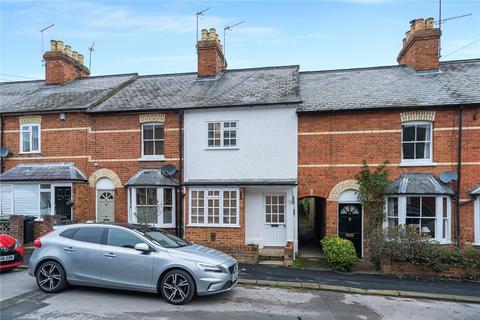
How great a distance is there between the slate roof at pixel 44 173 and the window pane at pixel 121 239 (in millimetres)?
7534

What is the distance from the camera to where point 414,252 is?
984 centimetres

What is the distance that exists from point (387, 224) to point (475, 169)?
12.0 ft

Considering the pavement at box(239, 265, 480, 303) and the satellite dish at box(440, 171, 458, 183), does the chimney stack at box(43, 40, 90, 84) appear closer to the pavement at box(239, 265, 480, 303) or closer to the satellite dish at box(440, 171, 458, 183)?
the pavement at box(239, 265, 480, 303)

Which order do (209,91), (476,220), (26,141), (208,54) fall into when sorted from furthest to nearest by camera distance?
1. (208,54)
2. (26,141)
3. (209,91)
4. (476,220)

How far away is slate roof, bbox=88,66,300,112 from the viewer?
44.1ft

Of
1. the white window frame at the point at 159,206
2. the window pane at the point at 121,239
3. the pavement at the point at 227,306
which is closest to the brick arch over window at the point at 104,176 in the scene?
the white window frame at the point at 159,206

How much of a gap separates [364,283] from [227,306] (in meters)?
4.22

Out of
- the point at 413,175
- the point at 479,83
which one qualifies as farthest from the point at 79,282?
the point at 479,83

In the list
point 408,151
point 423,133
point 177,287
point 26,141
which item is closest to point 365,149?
point 408,151

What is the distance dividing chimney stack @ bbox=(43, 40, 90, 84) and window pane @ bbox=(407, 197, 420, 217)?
17535 millimetres

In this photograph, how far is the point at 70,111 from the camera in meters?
14.4

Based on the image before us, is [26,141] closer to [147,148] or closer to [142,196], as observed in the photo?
[147,148]

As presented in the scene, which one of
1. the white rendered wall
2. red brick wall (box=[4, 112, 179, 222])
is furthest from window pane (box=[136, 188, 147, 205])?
the white rendered wall

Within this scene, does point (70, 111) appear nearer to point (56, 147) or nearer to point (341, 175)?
point (56, 147)
